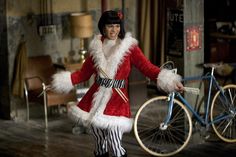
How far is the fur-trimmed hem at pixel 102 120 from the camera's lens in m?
6.13

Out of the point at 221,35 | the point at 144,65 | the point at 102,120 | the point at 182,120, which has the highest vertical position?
the point at 221,35

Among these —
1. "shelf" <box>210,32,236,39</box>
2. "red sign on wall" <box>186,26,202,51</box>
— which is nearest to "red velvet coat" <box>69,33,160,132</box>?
"red sign on wall" <box>186,26,202,51</box>

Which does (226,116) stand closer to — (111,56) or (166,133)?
(166,133)

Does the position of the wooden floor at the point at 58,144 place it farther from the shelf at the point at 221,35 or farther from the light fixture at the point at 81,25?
the shelf at the point at 221,35

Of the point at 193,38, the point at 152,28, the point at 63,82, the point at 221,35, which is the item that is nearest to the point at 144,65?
the point at 63,82

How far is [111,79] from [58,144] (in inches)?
82.9

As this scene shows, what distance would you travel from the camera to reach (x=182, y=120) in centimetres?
766

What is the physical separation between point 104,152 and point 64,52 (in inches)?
133

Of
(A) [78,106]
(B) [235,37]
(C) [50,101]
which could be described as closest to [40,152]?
(C) [50,101]

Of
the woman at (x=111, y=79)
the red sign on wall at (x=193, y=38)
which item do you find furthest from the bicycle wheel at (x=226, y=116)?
the woman at (x=111, y=79)

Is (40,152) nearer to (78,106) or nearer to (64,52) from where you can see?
(78,106)

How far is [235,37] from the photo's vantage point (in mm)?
11062

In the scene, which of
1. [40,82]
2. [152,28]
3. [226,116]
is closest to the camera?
[226,116]

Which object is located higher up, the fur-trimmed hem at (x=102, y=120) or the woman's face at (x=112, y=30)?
the woman's face at (x=112, y=30)
